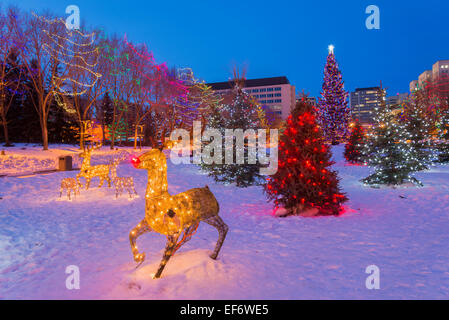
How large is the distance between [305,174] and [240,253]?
11.3ft

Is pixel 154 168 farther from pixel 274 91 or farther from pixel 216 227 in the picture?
pixel 274 91

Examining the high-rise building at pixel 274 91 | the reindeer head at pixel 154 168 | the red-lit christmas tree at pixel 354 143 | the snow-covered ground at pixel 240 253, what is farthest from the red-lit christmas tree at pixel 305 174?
the high-rise building at pixel 274 91

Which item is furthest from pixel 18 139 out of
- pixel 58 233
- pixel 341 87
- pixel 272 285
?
pixel 341 87

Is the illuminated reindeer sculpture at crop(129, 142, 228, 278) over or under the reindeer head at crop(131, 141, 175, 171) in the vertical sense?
under

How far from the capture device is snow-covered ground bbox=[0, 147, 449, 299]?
373 centimetres

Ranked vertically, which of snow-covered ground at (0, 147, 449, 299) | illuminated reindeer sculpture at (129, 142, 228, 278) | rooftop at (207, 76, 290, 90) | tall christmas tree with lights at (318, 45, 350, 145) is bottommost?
snow-covered ground at (0, 147, 449, 299)

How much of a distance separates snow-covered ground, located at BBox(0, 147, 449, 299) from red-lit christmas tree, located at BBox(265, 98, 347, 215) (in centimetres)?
48

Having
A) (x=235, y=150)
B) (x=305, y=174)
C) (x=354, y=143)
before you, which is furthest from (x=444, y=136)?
(x=305, y=174)

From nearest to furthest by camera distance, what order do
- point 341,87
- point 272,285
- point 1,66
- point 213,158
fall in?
1. point 272,285
2. point 213,158
3. point 1,66
4. point 341,87

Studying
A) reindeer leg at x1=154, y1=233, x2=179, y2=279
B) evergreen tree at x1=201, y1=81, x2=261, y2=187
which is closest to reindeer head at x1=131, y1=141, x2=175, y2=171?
reindeer leg at x1=154, y1=233, x2=179, y2=279

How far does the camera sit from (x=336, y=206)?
7.85 m

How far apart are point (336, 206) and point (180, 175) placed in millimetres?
10615

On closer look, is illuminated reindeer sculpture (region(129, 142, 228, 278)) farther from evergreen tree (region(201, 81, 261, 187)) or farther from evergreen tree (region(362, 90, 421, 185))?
evergreen tree (region(362, 90, 421, 185))

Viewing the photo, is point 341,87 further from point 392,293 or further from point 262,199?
point 392,293
